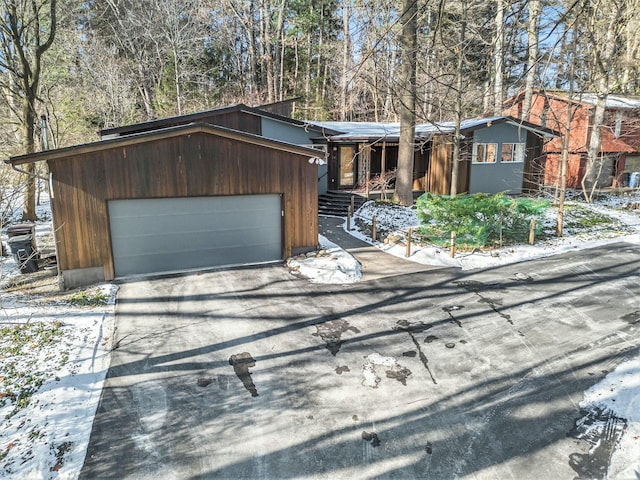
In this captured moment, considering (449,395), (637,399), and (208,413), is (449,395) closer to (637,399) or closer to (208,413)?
(637,399)

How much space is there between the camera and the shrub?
1247 cm

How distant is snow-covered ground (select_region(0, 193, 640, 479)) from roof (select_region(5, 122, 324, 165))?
9.88 ft

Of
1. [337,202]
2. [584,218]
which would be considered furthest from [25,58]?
[584,218]

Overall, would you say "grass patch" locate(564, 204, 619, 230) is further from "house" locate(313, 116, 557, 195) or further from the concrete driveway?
the concrete driveway

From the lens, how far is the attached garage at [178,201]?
9.65 meters

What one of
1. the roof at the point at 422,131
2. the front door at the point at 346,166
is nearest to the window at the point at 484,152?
the roof at the point at 422,131

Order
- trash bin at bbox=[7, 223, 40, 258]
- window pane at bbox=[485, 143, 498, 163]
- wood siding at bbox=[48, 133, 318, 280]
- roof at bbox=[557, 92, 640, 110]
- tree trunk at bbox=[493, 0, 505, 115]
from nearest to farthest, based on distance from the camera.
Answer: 1. tree trunk at bbox=[493, 0, 505, 115]
2. wood siding at bbox=[48, 133, 318, 280]
3. trash bin at bbox=[7, 223, 40, 258]
4. window pane at bbox=[485, 143, 498, 163]
5. roof at bbox=[557, 92, 640, 110]

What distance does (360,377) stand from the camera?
6199 millimetres

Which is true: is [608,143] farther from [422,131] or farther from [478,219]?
[478,219]

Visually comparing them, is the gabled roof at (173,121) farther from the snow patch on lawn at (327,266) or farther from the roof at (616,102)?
the roof at (616,102)

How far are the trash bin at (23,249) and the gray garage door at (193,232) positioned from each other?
237 centimetres

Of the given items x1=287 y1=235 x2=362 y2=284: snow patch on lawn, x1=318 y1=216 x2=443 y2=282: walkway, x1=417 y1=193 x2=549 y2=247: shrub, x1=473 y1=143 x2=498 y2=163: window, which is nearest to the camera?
x1=287 y1=235 x2=362 y2=284: snow patch on lawn

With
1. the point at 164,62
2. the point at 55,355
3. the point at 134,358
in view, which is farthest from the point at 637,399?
the point at 164,62

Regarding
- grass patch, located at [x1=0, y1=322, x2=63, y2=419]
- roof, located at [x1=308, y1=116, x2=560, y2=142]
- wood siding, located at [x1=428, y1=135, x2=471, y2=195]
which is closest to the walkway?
roof, located at [x1=308, y1=116, x2=560, y2=142]
